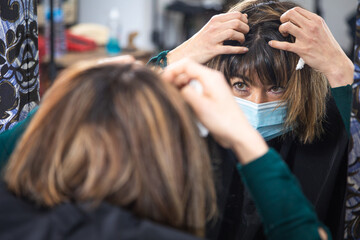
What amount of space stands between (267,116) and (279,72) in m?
0.16

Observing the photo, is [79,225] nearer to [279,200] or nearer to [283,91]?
[279,200]

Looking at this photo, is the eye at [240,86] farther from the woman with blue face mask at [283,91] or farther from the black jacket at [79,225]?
the black jacket at [79,225]

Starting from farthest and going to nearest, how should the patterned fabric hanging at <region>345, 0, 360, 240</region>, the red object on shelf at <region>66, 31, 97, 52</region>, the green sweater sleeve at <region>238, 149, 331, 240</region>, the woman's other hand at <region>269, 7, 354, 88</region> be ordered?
the red object on shelf at <region>66, 31, 97, 52</region> → the woman's other hand at <region>269, 7, 354, 88</region> → the patterned fabric hanging at <region>345, 0, 360, 240</region> → the green sweater sleeve at <region>238, 149, 331, 240</region>

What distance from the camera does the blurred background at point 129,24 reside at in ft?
11.3

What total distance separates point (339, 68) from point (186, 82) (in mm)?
679

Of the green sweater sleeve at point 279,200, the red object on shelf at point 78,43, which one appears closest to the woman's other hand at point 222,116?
the green sweater sleeve at point 279,200

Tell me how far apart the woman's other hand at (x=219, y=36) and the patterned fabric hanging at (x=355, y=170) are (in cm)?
49

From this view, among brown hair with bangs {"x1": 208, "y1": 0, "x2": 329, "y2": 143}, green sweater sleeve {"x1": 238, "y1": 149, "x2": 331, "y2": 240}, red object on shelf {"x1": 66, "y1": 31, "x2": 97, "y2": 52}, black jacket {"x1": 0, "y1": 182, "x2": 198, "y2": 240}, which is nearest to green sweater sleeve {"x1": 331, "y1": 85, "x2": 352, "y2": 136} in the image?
brown hair with bangs {"x1": 208, "y1": 0, "x2": 329, "y2": 143}

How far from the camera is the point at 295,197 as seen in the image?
0.76 meters

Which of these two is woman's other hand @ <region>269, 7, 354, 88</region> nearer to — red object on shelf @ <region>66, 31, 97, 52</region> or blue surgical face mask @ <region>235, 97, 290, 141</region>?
blue surgical face mask @ <region>235, 97, 290, 141</region>

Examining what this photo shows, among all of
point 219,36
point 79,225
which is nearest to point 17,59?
point 219,36

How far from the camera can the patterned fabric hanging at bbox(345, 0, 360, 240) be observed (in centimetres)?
95

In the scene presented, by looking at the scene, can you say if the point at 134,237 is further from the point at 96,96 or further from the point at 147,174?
the point at 96,96

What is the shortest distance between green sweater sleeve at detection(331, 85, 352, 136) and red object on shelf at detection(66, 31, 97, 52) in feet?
8.97
